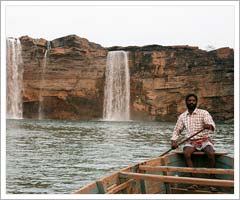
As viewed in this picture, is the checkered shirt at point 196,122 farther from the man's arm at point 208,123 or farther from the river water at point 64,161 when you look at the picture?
the river water at point 64,161

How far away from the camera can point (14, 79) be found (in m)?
38.7

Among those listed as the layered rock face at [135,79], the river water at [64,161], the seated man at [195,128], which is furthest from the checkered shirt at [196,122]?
the layered rock face at [135,79]

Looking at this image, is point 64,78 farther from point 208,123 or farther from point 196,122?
point 208,123

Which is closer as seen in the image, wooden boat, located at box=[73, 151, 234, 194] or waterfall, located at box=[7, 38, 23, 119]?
wooden boat, located at box=[73, 151, 234, 194]

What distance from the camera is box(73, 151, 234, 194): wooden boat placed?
4.67m

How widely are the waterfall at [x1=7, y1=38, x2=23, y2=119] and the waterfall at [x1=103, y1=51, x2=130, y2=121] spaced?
7592 mm

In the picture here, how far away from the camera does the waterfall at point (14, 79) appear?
3772cm

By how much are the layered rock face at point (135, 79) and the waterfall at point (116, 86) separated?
50 centimetres

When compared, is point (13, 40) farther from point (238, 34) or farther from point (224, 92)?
point (238, 34)

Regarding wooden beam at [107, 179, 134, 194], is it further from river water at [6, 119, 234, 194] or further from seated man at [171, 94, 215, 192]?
river water at [6, 119, 234, 194]

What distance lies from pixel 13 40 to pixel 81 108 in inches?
331

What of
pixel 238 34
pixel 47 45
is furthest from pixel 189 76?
pixel 238 34

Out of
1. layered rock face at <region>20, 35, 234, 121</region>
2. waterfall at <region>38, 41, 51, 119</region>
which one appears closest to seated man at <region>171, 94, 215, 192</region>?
layered rock face at <region>20, 35, 234, 121</region>

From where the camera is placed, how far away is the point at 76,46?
39.2 m
